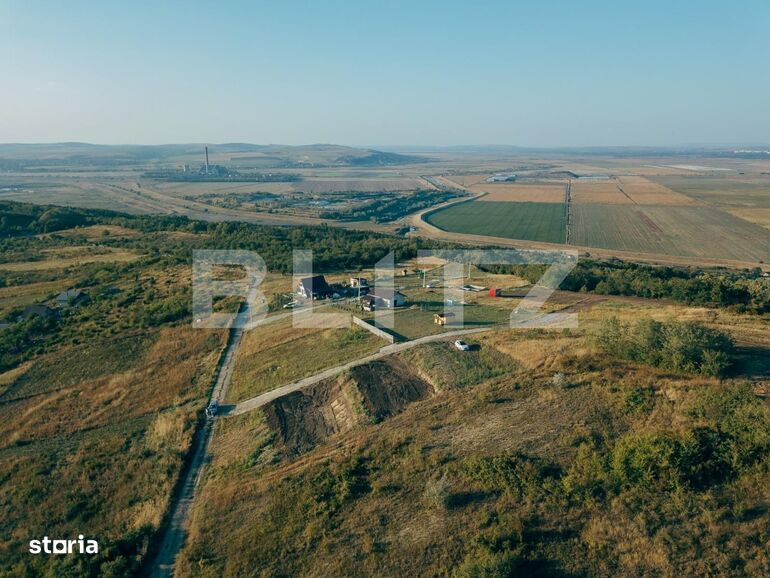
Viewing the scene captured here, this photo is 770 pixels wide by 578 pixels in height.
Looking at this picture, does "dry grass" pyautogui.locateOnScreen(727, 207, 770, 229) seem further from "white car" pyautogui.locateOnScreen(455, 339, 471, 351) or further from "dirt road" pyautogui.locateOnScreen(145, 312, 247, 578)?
"dirt road" pyautogui.locateOnScreen(145, 312, 247, 578)

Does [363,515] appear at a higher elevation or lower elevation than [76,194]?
lower

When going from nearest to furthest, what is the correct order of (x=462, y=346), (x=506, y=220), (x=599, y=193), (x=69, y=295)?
1. (x=462, y=346)
2. (x=69, y=295)
3. (x=506, y=220)
4. (x=599, y=193)

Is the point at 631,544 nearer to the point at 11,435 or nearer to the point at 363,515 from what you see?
the point at 363,515

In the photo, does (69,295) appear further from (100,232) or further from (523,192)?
(523,192)

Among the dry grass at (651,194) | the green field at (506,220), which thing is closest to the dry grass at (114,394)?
the green field at (506,220)

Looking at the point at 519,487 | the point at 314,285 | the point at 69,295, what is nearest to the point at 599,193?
the point at 314,285

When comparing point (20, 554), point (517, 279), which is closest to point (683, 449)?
point (20, 554)
